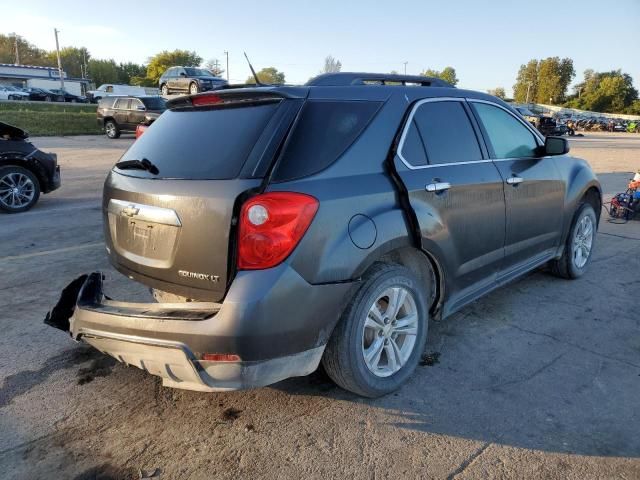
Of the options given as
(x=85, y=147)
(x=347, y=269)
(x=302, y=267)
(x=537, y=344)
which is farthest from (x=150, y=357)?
(x=85, y=147)

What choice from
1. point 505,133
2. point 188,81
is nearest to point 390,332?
point 505,133

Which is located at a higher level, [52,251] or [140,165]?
[140,165]

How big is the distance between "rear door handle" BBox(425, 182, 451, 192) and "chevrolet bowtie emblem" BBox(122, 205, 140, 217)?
168 centimetres

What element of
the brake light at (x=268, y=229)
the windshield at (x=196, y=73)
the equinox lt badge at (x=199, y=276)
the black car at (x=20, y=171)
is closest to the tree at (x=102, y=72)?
the windshield at (x=196, y=73)

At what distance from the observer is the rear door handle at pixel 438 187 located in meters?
3.07

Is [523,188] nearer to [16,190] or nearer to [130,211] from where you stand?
[130,211]

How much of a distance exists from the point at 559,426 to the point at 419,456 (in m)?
0.82

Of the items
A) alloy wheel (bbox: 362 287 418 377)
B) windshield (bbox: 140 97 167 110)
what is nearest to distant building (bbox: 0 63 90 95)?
windshield (bbox: 140 97 167 110)

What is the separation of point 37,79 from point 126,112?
207 ft

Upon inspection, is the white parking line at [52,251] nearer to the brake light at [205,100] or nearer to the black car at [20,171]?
the black car at [20,171]

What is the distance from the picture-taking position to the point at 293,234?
7.82ft

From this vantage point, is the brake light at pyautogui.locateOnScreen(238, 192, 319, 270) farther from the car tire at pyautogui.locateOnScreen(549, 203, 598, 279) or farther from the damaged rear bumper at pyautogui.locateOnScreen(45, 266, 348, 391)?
the car tire at pyautogui.locateOnScreen(549, 203, 598, 279)

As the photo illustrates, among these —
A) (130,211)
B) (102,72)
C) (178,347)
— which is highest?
(102,72)

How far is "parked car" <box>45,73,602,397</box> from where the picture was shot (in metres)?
2.38
